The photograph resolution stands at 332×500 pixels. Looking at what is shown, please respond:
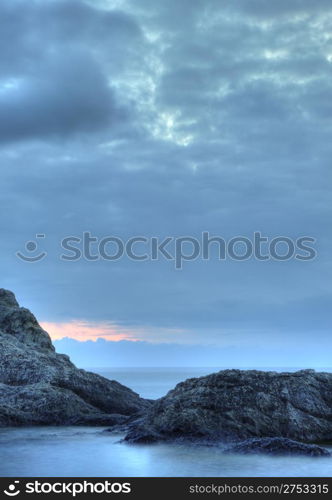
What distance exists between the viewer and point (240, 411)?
26.3 meters

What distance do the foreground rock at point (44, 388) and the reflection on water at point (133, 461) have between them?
18.4ft

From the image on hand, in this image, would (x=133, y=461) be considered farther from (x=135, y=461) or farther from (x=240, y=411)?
(x=240, y=411)

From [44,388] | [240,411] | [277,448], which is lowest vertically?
[277,448]

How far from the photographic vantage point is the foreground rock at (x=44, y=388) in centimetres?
3198

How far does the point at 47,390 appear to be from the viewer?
109 feet

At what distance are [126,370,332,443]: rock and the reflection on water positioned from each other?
153cm

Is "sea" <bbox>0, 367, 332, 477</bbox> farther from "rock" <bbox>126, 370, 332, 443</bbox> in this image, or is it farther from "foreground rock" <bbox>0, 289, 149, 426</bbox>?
"foreground rock" <bbox>0, 289, 149, 426</bbox>

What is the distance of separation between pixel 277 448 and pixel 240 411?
3.87 meters

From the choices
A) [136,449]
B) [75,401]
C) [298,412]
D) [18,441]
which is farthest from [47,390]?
[298,412]
